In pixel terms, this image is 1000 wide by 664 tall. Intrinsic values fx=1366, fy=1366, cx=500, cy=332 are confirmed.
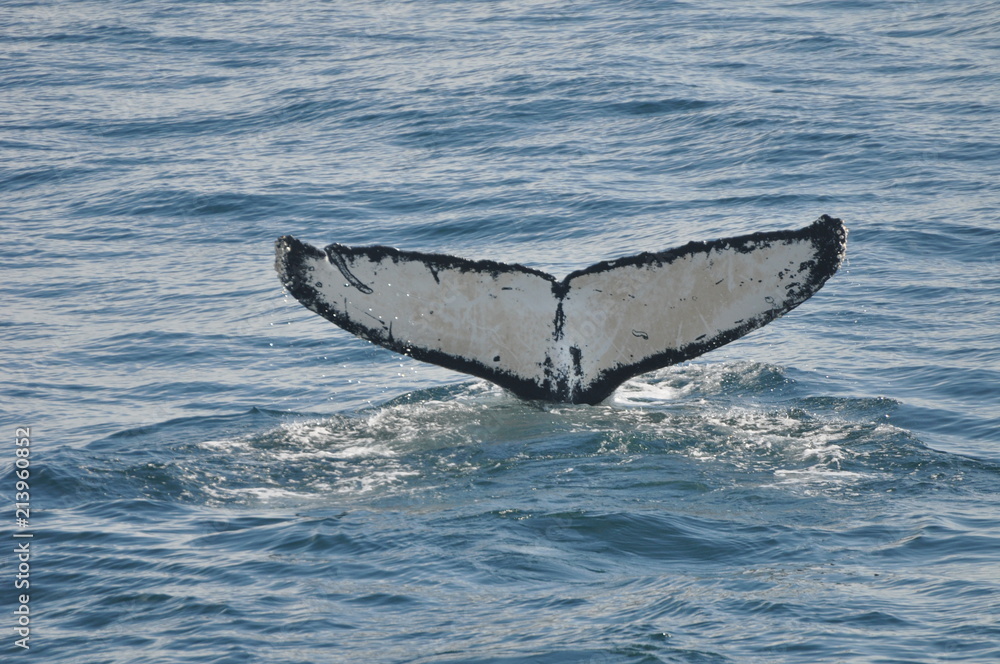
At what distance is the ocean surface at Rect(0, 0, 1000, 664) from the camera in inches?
215

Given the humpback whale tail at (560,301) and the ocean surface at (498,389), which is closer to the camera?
the ocean surface at (498,389)

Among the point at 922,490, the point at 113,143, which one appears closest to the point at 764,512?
the point at 922,490

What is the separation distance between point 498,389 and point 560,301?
1500 mm

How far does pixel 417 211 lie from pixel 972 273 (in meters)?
Result: 5.74

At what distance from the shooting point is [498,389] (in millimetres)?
8695

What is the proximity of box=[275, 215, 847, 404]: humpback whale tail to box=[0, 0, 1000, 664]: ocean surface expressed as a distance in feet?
1.60

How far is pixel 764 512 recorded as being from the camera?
631 cm

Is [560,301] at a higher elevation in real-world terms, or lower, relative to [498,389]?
higher

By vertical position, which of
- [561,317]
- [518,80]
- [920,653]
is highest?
[518,80]

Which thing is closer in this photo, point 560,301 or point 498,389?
point 560,301

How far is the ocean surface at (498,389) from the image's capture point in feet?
17.9

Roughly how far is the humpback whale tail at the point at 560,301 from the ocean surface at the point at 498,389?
1.60ft

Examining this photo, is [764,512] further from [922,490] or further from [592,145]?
[592,145]

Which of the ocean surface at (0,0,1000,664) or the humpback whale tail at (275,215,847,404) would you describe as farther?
the humpback whale tail at (275,215,847,404)
